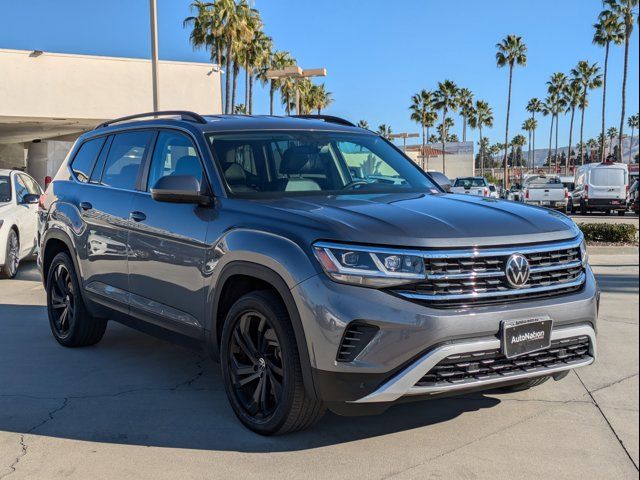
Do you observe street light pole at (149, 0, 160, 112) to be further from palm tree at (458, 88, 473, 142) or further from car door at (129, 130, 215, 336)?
palm tree at (458, 88, 473, 142)

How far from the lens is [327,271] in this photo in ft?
11.6

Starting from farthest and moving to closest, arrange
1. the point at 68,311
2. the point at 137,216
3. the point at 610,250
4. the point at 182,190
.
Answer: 1. the point at 610,250
2. the point at 68,311
3. the point at 137,216
4. the point at 182,190

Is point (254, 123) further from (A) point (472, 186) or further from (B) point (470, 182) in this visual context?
(B) point (470, 182)

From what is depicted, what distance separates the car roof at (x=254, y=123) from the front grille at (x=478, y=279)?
2.02 metres

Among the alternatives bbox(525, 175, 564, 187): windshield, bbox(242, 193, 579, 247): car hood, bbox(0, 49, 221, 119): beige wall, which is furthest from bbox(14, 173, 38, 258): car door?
bbox(525, 175, 564, 187): windshield

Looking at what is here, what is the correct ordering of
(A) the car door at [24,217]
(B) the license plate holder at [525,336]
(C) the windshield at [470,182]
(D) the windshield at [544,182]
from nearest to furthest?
1. (B) the license plate holder at [525,336]
2. (A) the car door at [24,217]
3. (D) the windshield at [544,182]
4. (C) the windshield at [470,182]

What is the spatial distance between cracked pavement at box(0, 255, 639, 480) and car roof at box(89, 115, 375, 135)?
180cm

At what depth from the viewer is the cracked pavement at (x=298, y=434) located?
12.1ft

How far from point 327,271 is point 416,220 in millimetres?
564

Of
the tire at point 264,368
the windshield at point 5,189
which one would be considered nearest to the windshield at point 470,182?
the windshield at point 5,189

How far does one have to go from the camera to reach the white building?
955 inches

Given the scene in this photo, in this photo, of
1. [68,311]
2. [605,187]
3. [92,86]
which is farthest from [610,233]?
[92,86]

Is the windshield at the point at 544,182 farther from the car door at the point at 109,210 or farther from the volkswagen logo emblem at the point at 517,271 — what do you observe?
the volkswagen logo emblem at the point at 517,271

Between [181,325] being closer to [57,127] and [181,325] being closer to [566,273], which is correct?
[566,273]
